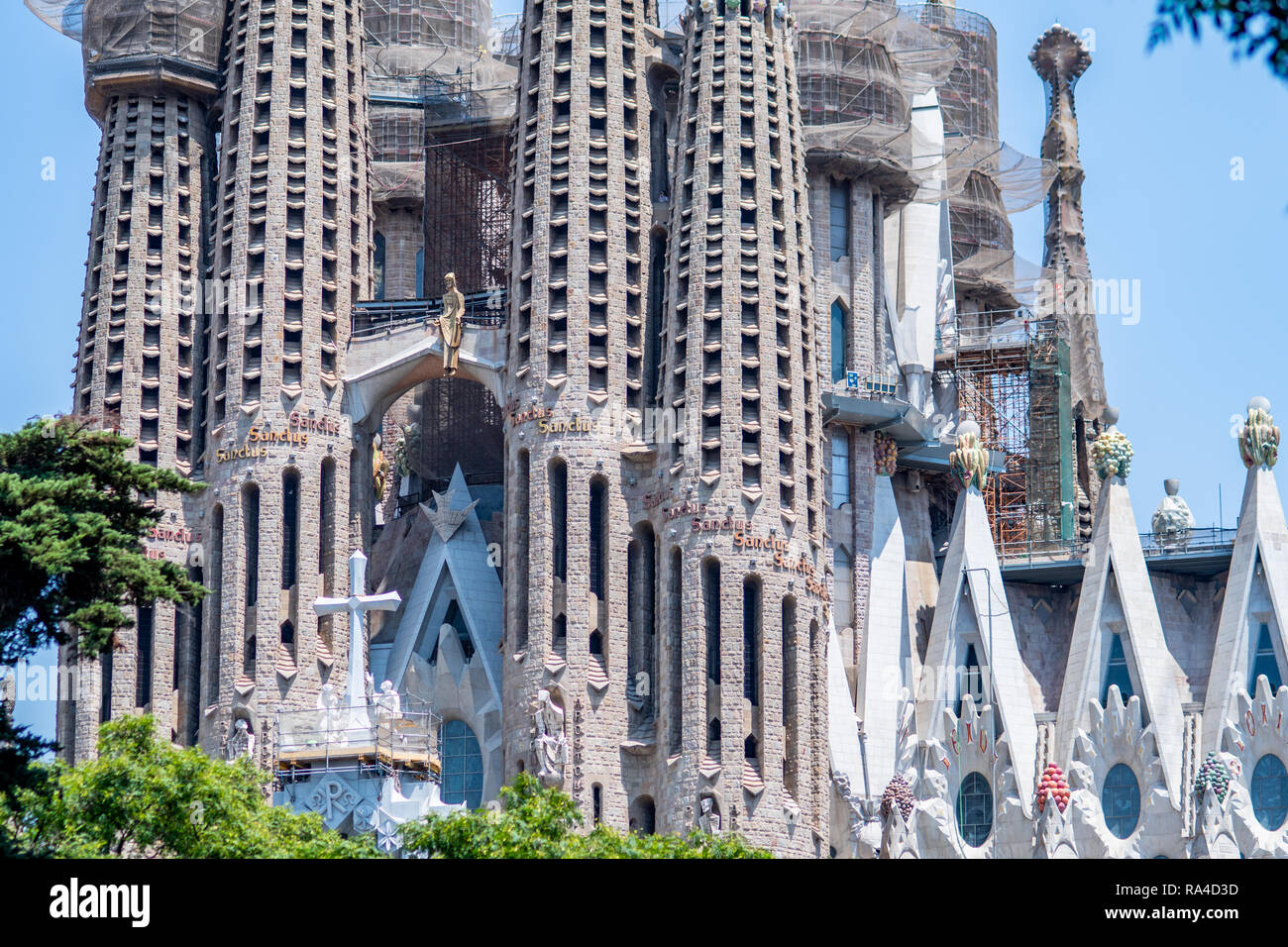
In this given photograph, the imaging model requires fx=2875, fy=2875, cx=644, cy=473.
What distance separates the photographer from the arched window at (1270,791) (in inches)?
2373

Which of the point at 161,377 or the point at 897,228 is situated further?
the point at 897,228

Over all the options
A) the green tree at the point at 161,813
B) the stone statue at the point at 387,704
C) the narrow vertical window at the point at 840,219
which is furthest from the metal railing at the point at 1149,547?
the green tree at the point at 161,813

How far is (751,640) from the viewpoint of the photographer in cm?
5866

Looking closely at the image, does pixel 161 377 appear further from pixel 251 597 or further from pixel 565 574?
pixel 565 574

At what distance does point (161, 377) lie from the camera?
6262cm

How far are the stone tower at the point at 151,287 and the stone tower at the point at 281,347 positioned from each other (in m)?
0.82

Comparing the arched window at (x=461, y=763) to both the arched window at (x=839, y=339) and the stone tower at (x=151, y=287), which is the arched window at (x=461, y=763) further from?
the arched window at (x=839, y=339)

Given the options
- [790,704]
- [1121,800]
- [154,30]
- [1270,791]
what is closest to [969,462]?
[1121,800]

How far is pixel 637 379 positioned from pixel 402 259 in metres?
14.1

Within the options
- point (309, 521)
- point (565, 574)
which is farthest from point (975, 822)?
point (309, 521)

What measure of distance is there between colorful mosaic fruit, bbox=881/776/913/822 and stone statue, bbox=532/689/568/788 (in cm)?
770

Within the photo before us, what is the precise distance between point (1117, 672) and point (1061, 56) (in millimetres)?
23404

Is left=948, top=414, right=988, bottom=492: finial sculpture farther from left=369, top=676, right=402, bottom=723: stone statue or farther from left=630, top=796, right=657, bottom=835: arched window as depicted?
left=369, top=676, right=402, bottom=723: stone statue
